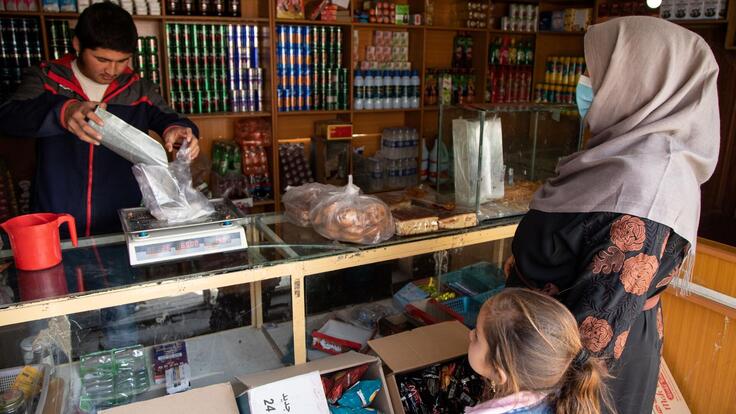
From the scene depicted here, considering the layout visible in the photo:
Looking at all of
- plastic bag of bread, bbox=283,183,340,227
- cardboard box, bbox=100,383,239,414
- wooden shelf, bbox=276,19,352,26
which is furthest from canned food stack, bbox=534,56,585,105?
cardboard box, bbox=100,383,239,414

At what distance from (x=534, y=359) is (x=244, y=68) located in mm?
2853

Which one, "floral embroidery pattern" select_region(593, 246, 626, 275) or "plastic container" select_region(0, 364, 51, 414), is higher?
"floral embroidery pattern" select_region(593, 246, 626, 275)

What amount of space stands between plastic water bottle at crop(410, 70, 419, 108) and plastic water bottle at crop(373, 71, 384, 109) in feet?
0.81

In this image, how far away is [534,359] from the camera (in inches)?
39.4

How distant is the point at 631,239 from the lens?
3.33ft

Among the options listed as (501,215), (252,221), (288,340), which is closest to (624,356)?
(501,215)

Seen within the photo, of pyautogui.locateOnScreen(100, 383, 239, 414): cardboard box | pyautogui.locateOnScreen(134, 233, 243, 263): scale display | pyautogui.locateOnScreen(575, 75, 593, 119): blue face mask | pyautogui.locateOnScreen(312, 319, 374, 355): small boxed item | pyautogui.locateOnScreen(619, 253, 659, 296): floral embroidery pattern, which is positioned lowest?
pyautogui.locateOnScreen(312, 319, 374, 355): small boxed item

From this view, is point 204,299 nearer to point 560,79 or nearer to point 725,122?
point 725,122

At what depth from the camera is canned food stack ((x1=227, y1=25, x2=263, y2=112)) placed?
3342 millimetres

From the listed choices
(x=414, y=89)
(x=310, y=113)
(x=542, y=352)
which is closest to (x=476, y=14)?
(x=414, y=89)

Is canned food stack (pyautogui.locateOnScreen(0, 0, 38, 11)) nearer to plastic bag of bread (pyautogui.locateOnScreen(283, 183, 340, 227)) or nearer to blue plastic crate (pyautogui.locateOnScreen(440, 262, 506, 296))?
plastic bag of bread (pyautogui.locateOnScreen(283, 183, 340, 227))

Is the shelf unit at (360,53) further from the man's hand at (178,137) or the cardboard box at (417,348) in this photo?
the cardboard box at (417,348)

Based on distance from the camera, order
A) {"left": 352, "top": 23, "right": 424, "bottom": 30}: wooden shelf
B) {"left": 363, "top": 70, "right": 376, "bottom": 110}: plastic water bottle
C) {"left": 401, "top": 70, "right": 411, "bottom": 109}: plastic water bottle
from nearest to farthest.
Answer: {"left": 352, "top": 23, "right": 424, "bottom": 30}: wooden shelf, {"left": 363, "top": 70, "right": 376, "bottom": 110}: plastic water bottle, {"left": 401, "top": 70, "right": 411, "bottom": 109}: plastic water bottle

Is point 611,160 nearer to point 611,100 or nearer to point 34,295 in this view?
point 611,100
